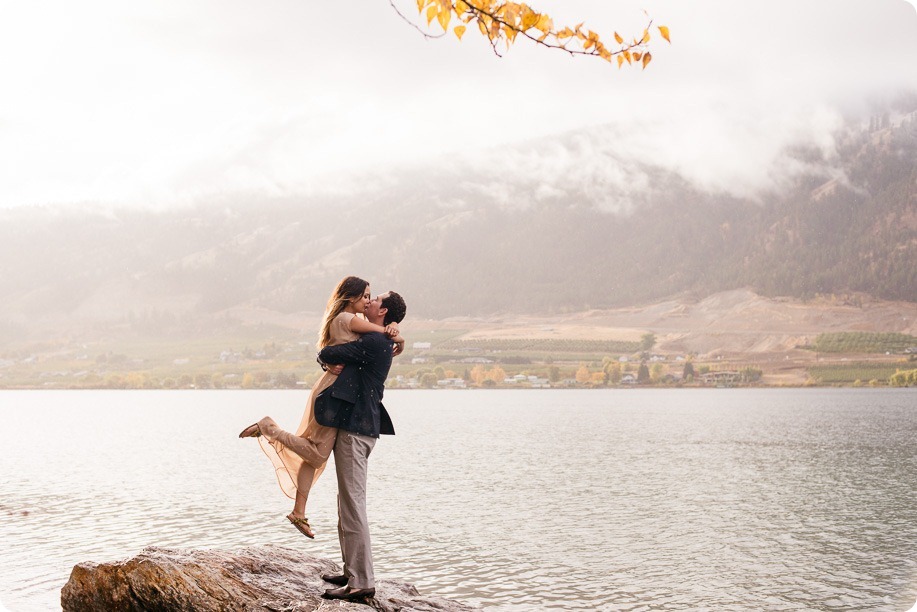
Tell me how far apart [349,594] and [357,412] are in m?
2.49

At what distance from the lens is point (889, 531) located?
31344 millimetres

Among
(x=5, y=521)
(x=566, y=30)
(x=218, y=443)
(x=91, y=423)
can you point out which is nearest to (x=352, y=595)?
(x=566, y=30)

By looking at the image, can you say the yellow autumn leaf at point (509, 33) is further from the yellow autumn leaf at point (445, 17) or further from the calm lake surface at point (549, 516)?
the calm lake surface at point (549, 516)

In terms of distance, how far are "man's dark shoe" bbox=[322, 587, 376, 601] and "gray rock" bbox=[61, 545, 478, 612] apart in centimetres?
14

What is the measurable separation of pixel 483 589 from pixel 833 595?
28.7ft

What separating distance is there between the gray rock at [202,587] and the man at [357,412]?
35.6 inches

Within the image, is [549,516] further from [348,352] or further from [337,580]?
[348,352]

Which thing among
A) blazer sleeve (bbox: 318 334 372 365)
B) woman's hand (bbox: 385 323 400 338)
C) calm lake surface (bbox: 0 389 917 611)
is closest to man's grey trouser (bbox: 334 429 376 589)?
blazer sleeve (bbox: 318 334 372 365)

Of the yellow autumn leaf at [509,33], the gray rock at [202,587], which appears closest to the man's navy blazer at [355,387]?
the gray rock at [202,587]

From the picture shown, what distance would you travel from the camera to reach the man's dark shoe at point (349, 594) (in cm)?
1092

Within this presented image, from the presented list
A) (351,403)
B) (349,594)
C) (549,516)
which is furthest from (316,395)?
(549,516)

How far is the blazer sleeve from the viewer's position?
33.7ft

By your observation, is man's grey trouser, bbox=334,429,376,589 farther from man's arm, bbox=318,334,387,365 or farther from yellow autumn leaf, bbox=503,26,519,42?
yellow autumn leaf, bbox=503,26,519,42

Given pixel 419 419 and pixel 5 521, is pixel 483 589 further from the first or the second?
pixel 419 419
